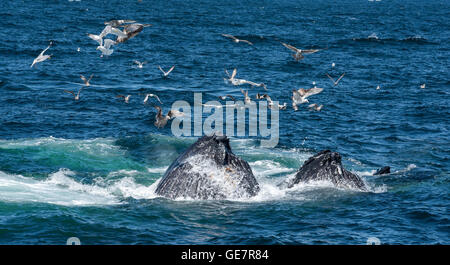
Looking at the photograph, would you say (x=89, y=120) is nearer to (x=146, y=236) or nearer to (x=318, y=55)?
(x=146, y=236)

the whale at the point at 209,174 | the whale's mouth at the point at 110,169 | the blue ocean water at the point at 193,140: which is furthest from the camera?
the whale's mouth at the point at 110,169

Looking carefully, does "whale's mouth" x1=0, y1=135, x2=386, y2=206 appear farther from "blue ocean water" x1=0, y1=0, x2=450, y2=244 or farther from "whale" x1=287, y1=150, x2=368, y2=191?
"whale" x1=287, y1=150, x2=368, y2=191

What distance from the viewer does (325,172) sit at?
861 inches

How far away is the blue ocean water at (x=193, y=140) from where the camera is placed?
63.7 feet

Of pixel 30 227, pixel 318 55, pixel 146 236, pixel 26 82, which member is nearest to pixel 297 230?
pixel 146 236

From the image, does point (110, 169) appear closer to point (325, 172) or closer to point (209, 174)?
point (209, 174)

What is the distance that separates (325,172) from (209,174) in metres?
3.97

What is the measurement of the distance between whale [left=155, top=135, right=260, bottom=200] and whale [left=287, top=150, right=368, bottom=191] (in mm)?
2306

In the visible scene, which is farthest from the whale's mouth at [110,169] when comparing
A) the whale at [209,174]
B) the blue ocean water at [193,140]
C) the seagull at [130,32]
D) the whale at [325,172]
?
the seagull at [130,32]

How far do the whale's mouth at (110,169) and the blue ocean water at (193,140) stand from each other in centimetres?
7

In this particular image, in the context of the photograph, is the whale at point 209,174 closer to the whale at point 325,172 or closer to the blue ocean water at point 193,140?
the blue ocean water at point 193,140

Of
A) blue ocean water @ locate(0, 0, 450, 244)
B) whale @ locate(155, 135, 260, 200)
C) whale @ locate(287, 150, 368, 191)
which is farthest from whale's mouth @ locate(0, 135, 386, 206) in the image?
whale @ locate(155, 135, 260, 200)

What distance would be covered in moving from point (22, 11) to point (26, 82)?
4977 cm

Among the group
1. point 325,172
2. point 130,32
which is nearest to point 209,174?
point 325,172
